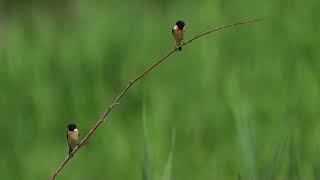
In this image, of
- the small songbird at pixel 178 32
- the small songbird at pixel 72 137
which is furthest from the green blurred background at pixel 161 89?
the small songbird at pixel 72 137

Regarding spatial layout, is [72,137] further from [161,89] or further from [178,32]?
[161,89]

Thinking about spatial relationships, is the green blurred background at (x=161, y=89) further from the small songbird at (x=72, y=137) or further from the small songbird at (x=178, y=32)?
the small songbird at (x=72, y=137)

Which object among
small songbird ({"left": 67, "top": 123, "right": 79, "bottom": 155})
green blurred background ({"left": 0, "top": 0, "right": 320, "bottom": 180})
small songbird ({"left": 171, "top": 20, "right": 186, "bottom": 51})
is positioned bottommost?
green blurred background ({"left": 0, "top": 0, "right": 320, "bottom": 180})

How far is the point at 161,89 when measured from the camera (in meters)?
4.83

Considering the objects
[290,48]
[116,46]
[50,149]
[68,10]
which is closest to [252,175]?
[50,149]

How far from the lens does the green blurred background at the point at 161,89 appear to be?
13.8ft

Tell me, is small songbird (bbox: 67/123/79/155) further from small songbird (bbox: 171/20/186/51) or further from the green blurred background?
the green blurred background

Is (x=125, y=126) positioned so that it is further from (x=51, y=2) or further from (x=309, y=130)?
(x=51, y=2)

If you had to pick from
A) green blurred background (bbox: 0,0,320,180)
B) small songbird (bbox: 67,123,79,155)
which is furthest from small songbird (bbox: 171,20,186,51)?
green blurred background (bbox: 0,0,320,180)

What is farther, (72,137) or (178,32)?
(178,32)

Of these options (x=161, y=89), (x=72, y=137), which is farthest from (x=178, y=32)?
(x=161, y=89)

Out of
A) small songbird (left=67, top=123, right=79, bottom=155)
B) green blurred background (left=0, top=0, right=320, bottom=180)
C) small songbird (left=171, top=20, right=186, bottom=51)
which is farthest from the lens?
green blurred background (left=0, top=0, right=320, bottom=180)

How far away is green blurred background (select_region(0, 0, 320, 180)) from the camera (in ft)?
13.8

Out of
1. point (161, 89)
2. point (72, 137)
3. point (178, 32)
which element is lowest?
point (161, 89)
